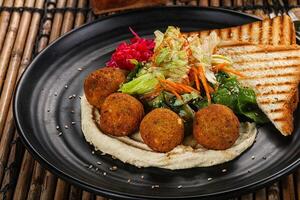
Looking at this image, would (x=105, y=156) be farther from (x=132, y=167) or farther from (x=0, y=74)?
(x=0, y=74)

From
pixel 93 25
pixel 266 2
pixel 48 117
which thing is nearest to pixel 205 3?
pixel 266 2

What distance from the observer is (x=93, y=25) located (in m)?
4.39

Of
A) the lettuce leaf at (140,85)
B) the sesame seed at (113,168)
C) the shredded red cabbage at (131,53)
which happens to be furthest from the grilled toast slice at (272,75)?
the sesame seed at (113,168)

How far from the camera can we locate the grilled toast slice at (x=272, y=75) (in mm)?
3512

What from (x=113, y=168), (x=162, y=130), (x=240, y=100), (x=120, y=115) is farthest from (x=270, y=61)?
(x=113, y=168)

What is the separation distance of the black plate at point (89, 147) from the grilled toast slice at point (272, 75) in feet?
0.31

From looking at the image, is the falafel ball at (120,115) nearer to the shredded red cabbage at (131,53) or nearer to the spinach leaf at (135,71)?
the spinach leaf at (135,71)

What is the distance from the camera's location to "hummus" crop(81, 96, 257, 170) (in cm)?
319

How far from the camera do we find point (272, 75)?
3787 mm

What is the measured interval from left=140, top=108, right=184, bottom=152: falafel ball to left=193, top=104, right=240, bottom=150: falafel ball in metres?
0.12

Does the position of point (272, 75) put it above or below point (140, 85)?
above

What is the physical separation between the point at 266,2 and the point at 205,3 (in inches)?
22.9

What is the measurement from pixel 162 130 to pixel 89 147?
52cm

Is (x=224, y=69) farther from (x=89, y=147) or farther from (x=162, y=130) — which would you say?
(x=89, y=147)
